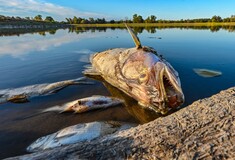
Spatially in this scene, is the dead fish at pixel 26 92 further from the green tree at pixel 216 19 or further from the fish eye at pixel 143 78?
the green tree at pixel 216 19

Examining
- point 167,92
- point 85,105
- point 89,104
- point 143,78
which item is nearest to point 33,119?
point 85,105

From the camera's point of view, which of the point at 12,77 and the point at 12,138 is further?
the point at 12,77

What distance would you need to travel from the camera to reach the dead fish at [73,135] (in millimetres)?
3778

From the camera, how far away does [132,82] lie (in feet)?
19.0

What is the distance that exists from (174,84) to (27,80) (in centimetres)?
631

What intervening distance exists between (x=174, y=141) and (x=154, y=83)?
8.76 ft

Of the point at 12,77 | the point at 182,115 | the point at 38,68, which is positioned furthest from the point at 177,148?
the point at 38,68

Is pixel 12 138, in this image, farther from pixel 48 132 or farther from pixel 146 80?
pixel 146 80

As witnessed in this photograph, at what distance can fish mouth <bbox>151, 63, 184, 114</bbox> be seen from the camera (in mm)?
4965

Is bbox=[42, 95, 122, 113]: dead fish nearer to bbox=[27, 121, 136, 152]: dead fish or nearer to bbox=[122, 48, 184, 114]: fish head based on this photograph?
bbox=[122, 48, 184, 114]: fish head

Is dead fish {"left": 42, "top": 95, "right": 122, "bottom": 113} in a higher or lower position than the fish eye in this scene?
lower

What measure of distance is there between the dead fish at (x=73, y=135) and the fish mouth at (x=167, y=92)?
1.15m

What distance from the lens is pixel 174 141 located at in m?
2.52

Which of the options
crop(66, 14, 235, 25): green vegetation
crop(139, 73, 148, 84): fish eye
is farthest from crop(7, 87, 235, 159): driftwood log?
crop(66, 14, 235, 25): green vegetation
